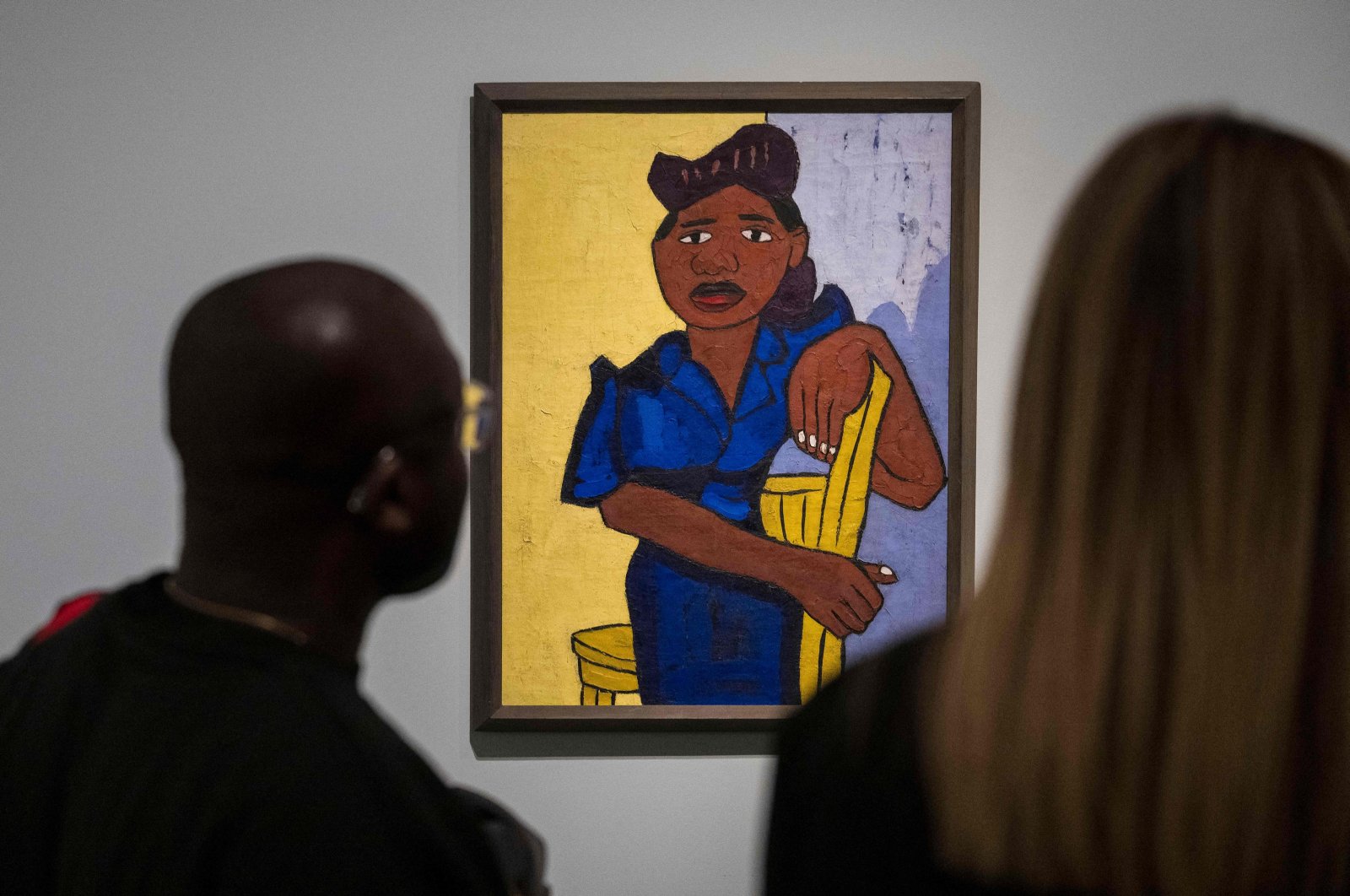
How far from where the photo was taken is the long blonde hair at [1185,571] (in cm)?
47

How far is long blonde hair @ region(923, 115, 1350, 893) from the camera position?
1.54ft

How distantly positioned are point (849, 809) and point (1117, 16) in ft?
5.18

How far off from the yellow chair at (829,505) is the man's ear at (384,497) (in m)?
0.90

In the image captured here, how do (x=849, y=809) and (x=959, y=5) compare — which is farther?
(x=959, y=5)

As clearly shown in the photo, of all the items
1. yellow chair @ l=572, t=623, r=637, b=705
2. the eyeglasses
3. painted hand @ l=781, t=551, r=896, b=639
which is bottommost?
yellow chair @ l=572, t=623, r=637, b=705

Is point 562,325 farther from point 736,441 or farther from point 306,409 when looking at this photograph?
point 306,409

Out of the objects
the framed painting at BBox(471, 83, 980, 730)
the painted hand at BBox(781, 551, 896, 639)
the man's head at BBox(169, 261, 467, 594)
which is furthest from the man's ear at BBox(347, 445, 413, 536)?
the painted hand at BBox(781, 551, 896, 639)

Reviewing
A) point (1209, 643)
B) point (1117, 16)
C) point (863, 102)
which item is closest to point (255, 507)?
point (1209, 643)

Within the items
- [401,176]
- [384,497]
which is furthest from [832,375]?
[384,497]

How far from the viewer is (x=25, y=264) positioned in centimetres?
163

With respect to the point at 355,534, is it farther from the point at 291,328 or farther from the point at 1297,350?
the point at 1297,350

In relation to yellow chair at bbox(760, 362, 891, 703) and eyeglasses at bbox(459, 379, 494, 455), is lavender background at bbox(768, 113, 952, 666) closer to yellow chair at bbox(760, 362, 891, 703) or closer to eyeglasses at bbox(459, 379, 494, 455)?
yellow chair at bbox(760, 362, 891, 703)

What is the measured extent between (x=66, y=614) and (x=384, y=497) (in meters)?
0.35

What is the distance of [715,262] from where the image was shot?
5.27ft
